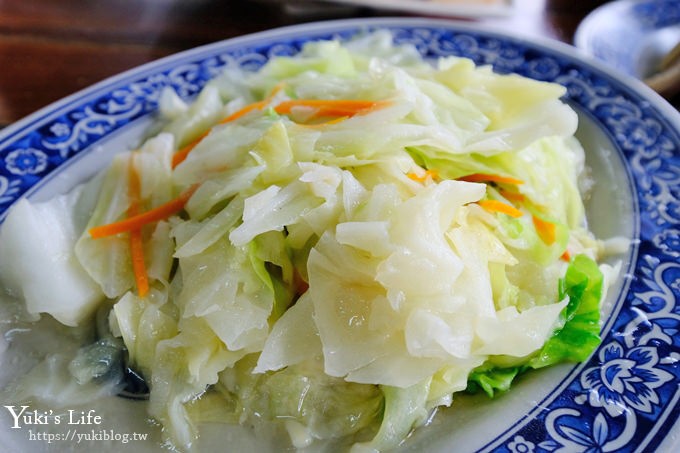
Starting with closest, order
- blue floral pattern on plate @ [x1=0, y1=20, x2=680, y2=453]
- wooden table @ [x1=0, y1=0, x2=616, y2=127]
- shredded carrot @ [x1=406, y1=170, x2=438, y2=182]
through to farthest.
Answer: blue floral pattern on plate @ [x1=0, y1=20, x2=680, y2=453], shredded carrot @ [x1=406, y1=170, x2=438, y2=182], wooden table @ [x1=0, y1=0, x2=616, y2=127]

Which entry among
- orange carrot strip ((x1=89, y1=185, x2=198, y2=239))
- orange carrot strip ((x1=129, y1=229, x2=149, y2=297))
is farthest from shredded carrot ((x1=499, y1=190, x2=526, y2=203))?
orange carrot strip ((x1=129, y1=229, x2=149, y2=297))

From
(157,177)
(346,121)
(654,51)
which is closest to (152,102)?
(157,177)

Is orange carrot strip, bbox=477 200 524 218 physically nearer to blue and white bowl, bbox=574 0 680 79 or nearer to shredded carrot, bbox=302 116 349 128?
shredded carrot, bbox=302 116 349 128

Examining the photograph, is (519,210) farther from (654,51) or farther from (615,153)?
(654,51)

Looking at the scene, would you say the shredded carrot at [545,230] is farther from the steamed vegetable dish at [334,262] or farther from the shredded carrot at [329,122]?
the shredded carrot at [329,122]

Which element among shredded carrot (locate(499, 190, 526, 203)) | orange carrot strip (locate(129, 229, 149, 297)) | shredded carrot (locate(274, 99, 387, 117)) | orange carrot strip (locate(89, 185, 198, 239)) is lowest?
orange carrot strip (locate(129, 229, 149, 297))

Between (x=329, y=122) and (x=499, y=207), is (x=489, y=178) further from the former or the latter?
(x=329, y=122)
